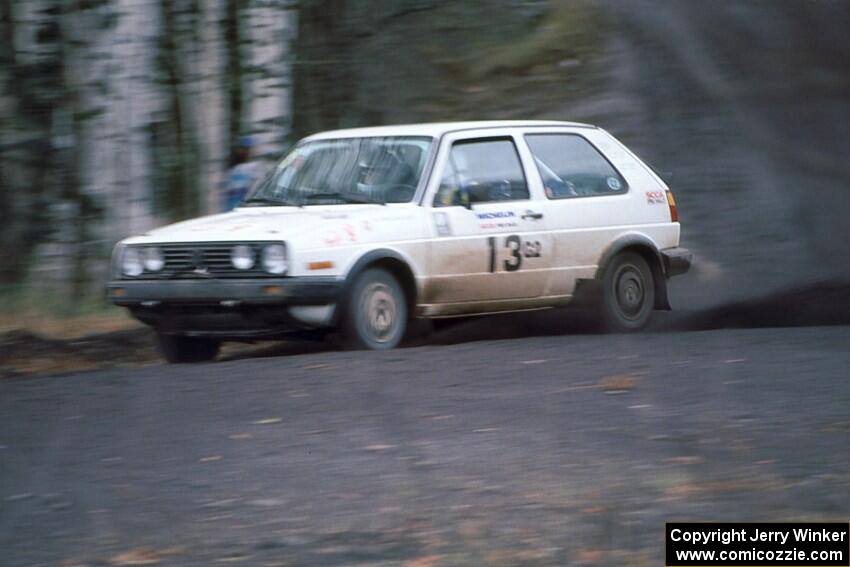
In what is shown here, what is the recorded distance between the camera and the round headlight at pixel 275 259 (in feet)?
27.0

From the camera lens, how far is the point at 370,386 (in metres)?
7.23

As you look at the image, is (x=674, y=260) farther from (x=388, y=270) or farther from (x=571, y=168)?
(x=388, y=270)

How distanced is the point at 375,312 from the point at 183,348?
4.76ft

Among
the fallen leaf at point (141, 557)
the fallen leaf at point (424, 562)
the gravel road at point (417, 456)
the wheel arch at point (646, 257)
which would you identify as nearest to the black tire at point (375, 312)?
the gravel road at point (417, 456)

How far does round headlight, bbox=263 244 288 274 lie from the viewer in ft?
27.0

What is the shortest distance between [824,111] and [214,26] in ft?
22.1

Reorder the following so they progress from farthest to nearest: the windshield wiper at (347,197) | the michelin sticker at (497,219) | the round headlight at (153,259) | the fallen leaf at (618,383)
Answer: the michelin sticker at (497,219), the windshield wiper at (347,197), the round headlight at (153,259), the fallen leaf at (618,383)

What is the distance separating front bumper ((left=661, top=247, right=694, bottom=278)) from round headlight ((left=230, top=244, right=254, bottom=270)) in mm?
3573

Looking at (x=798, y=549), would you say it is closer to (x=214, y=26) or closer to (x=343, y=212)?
(x=343, y=212)

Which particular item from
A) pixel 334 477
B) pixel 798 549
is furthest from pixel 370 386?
pixel 798 549

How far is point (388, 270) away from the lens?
887 centimetres

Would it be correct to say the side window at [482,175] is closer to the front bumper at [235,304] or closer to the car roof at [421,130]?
the car roof at [421,130]

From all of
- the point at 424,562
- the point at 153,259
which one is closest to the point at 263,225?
the point at 153,259

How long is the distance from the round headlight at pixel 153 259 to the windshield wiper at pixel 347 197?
1162mm
